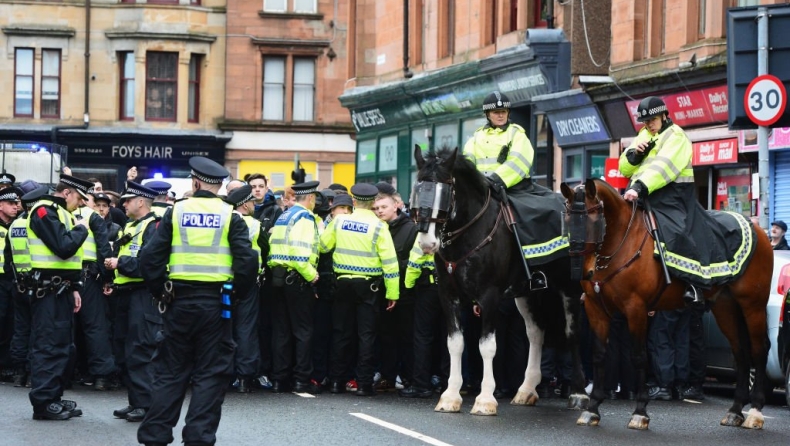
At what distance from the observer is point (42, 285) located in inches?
486

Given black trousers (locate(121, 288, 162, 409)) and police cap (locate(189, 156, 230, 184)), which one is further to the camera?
black trousers (locate(121, 288, 162, 409))

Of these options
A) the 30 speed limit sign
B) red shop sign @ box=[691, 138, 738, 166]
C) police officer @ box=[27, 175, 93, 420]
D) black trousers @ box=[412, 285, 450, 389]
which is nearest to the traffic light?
red shop sign @ box=[691, 138, 738, 166]

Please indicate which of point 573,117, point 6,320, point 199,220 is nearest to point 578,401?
point 199,220

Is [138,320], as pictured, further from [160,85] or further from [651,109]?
[160,85]

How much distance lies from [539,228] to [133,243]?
3.58 m

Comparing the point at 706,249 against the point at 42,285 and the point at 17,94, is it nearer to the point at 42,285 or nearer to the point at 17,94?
the point at 42,285

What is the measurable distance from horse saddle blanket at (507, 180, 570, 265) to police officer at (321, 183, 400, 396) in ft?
5.45

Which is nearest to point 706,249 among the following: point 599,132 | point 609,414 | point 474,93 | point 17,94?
point 609,414

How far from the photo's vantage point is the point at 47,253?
41.1 feet

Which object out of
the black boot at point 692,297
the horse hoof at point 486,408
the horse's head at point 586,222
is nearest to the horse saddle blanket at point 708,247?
the black boot at point 692,297

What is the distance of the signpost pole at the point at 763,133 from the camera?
16312 millimetres

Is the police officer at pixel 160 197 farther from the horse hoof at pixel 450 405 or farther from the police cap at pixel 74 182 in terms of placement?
the horse hoof at pixel 450 405

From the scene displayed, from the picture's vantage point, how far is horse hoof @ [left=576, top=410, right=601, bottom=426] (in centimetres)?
1207

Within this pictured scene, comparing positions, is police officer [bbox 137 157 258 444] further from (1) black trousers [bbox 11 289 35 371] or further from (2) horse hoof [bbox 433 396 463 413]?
(1) black trousers [bbox 11 289 35 371]
